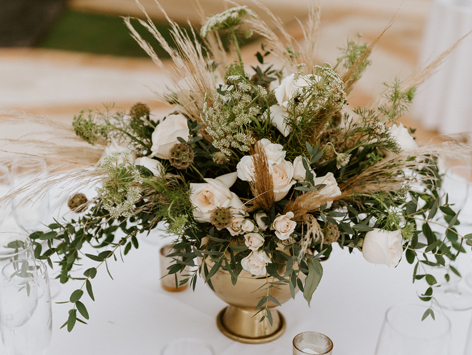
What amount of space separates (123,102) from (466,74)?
2768 mm

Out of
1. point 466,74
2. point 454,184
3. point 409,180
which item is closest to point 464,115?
point 466,74

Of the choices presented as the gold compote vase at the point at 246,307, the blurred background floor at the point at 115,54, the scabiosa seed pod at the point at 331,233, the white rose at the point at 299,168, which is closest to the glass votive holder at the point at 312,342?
the gold compote vase at the point at 246,307

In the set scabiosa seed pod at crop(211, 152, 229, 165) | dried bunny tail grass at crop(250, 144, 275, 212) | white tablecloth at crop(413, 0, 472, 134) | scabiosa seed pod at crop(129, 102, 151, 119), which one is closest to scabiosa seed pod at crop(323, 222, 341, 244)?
dried bunny tail grass at crop(250, 144, 275, 212)

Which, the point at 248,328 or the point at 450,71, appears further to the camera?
the point at 450,71

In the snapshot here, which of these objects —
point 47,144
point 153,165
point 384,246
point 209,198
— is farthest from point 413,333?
point 47,144

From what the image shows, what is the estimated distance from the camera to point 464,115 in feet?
12.2

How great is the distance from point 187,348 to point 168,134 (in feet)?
1.43

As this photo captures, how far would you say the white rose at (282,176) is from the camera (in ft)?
2.86

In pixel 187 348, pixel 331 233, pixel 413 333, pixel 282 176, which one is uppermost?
pixel 282 176

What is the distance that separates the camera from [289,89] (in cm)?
93

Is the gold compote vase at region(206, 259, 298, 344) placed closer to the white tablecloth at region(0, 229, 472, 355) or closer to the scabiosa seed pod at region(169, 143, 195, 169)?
the white tablecloth at region(0, 229, 472, 355)

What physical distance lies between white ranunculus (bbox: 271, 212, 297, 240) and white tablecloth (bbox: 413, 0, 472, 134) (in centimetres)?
284

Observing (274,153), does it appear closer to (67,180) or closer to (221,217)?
(221,217)

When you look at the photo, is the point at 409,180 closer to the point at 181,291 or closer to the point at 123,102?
the point at 181,291
